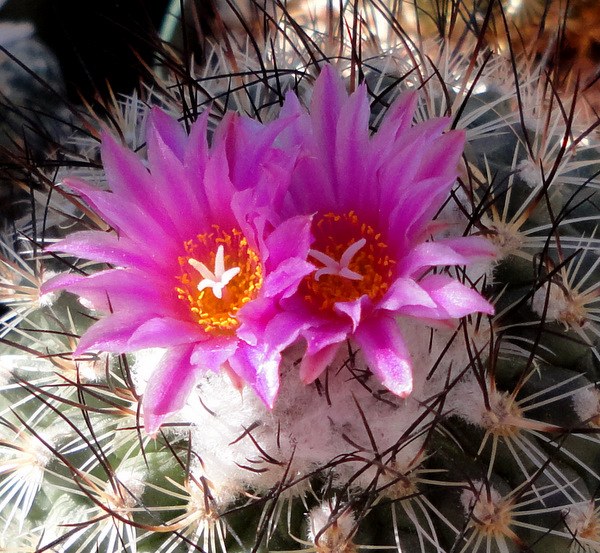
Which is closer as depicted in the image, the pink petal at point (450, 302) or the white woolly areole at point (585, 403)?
the pink petal at point (450, 302)

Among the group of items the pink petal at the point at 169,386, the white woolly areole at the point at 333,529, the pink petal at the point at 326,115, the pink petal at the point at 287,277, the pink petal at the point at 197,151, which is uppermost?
the pink petal at the point at 326,115

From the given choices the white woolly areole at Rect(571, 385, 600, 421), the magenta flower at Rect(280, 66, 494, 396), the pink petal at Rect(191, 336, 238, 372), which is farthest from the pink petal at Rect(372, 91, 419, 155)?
the white woolly areole at Rect(571, 385, 600, 421)

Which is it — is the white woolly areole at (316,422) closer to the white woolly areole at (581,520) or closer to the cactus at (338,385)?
the cactus at (338,385)

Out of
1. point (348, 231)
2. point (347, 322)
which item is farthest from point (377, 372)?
point (348, 231)

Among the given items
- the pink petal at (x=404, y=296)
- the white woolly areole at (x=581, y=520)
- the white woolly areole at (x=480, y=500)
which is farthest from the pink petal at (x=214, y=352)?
the white woolly areole at (x=581, y=520)

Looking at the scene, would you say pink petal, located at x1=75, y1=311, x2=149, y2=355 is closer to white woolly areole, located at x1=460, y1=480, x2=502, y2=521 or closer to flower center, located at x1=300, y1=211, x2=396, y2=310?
flower center, located at x1=300, y1=211, x2=396, y2=310

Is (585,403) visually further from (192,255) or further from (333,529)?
(192,255)

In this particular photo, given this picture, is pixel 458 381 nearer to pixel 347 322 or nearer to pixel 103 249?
pixel 347 322

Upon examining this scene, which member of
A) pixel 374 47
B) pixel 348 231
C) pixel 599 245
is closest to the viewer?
pixel 348 231
